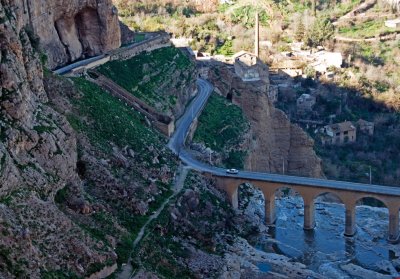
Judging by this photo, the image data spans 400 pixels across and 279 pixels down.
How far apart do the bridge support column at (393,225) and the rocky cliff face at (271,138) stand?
13651mm

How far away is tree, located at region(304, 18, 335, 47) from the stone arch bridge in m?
46.8

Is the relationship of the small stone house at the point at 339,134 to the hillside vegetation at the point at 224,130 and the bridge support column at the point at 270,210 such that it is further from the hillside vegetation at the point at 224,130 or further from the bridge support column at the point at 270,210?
the bridge support column at the point at 270,210

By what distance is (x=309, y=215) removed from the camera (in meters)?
43.0

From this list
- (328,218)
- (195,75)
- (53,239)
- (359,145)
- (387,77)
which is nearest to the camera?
(53,239)

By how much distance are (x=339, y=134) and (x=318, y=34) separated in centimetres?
2635

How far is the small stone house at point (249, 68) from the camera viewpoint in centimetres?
6750

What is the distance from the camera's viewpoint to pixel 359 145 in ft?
210

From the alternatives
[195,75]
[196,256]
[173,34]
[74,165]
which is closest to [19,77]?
[74,165]

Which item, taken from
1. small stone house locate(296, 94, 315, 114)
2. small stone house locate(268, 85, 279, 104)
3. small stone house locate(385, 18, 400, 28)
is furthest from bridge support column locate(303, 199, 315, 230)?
small stone house locate(385, 18, 400, 28)

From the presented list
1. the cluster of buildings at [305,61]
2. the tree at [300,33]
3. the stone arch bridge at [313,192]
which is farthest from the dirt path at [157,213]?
the tree at [300,33]

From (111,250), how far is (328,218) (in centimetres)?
1980

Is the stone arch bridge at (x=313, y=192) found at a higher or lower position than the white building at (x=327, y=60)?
higher

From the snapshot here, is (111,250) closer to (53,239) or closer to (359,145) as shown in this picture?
(53,239)

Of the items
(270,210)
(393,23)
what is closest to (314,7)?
(393,23)
